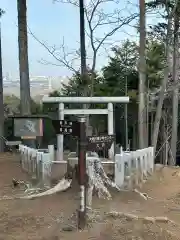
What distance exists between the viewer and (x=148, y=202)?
6.81m

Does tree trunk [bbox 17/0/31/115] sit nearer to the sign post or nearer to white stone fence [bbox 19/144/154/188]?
white stone fence [bbox 19/144/154/188]

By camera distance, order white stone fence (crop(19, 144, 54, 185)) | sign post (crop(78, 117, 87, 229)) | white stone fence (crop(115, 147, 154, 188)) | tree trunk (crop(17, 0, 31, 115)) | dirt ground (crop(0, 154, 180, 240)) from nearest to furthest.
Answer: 1. dirt ground (crop(0, 154, 180, 240))
2. sign post (crop(78, 117, 87, 229))
3. white stone fence (crop(115, 147, 154, 188))
4. white stone fence (crop(19, 144, 54, 185))
5. tree trunk (crop(17, 0, 31, 115))

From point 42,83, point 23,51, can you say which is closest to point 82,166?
point 23,51

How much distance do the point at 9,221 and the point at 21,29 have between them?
24.4ft

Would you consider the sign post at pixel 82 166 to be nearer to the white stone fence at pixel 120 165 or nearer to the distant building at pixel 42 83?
the white stone fence at pixel 120 165

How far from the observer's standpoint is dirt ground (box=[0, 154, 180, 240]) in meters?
4.97

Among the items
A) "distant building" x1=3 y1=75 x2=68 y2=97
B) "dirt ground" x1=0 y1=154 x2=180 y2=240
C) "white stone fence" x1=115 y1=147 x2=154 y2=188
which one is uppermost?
"distant building" x1=3 y1=75 x2=68 y2=97

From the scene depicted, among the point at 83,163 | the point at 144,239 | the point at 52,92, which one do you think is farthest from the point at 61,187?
the point at 52,92

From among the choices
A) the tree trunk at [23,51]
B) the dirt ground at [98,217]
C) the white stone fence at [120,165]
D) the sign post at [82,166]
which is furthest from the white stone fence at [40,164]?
the tree trunk at [23,51]

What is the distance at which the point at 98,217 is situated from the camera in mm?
5652

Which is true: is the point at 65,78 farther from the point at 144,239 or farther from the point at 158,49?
the point at 144,239

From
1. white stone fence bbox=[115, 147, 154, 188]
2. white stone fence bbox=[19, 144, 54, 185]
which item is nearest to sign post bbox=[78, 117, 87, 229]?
white stone fence bbox=[115, 147, 154, 188]

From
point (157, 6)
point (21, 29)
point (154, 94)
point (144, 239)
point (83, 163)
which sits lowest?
point (144, 239)

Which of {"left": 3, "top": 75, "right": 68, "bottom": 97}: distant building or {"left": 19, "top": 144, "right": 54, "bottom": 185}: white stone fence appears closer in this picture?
{"left": 19, "top": 144, "right": 54, "bottom": 185}: white stone fence
